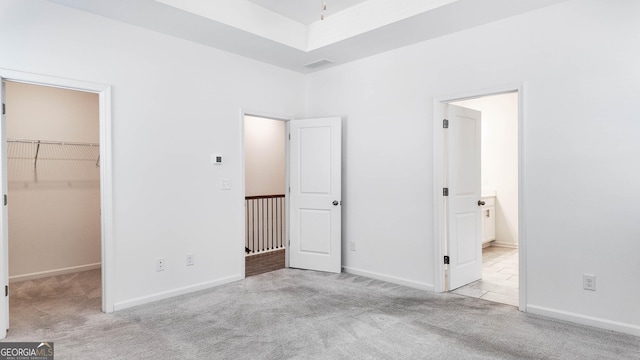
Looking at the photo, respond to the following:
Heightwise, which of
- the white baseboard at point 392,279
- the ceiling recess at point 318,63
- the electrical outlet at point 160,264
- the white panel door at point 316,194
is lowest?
the white baseboard at point 392,279

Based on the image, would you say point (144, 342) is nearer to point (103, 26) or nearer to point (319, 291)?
point (319, 291)

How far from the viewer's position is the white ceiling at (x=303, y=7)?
3693mm

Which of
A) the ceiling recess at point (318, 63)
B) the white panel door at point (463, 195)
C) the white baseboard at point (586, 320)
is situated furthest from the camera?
the ceiling recess at point (318, 63)

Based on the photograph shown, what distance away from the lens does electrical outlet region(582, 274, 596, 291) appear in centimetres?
295

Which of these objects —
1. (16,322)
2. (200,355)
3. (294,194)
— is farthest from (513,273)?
(16,322)

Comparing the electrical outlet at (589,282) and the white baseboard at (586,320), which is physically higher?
the electrical outlet at (589,282)

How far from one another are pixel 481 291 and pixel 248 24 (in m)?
3.72

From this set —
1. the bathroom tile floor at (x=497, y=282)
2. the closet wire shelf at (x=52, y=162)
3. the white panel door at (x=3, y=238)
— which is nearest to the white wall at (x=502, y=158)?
the bathroom tile floor at (x=497, y=282)

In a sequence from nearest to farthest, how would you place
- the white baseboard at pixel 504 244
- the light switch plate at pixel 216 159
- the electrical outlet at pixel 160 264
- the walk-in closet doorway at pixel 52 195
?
the electrical outlet at pixel 160 264 → the light switch plate at pixel 216 159 → the walk-in closet doorway at pixel 52 195 → the white baseboard at pixel 504 244

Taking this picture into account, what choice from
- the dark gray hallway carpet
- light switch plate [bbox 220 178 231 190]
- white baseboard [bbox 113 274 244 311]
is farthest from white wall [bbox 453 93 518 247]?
white baseboard [bbox 113 274 244 311]

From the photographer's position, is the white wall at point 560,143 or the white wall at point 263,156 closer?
the white wall at point 560,143

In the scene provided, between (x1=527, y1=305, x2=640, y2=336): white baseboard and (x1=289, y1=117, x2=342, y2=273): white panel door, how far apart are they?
225 centimetres

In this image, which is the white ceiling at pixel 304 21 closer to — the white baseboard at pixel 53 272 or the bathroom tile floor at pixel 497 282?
the bathroom tile floor at pixel 497 282

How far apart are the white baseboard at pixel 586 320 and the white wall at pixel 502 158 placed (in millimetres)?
3307
